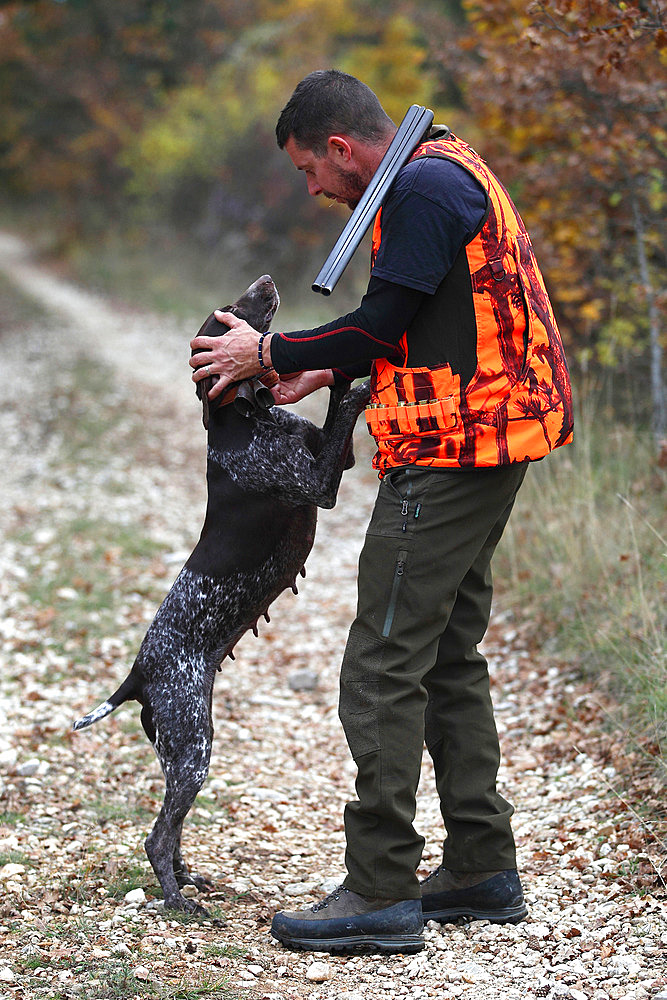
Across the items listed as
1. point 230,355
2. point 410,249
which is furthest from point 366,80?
point 410,249

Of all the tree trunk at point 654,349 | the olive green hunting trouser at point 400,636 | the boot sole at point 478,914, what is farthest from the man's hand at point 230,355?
the tree trunk at point 654,349

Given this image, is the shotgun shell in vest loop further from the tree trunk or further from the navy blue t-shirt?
the tree trunk

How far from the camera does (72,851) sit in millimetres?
3469

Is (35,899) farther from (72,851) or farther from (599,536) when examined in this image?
(599,536)

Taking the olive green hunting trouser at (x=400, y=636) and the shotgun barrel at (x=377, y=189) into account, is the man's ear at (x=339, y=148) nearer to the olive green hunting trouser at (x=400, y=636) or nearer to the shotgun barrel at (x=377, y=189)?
the shotgun barrel at (x=377, y=189)

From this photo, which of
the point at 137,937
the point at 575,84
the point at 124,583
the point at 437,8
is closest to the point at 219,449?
the point at 137,937

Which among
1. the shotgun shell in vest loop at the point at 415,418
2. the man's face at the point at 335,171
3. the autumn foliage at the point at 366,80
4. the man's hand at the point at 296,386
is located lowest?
the shotgun shell in vest loop at the point at 415,418

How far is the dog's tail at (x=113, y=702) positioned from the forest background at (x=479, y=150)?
1.90 meters

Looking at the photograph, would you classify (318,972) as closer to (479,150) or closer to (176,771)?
(176,771)

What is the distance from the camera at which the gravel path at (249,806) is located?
274 centimetres

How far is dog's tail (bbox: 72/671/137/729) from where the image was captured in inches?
122

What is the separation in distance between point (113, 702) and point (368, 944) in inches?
41.7

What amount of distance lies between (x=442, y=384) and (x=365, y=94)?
2.71ft

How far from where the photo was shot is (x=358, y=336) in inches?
103
